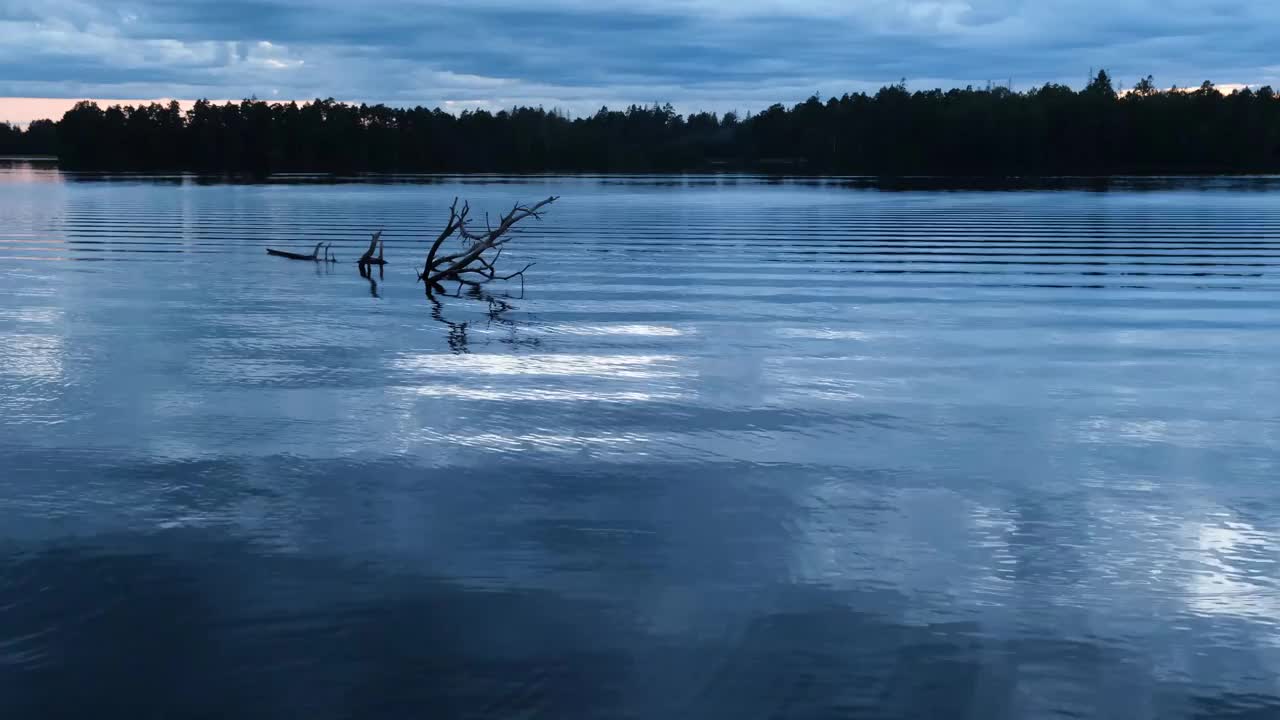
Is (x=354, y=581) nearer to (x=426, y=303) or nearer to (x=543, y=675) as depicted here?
(x=543, y=675)

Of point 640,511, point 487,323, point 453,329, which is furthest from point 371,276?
point 640,511

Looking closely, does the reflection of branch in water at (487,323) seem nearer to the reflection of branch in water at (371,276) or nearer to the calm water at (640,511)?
the calm water at (640,511)

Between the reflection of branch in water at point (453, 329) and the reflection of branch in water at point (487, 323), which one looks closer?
the reflection of branch in water at point (453, 329)

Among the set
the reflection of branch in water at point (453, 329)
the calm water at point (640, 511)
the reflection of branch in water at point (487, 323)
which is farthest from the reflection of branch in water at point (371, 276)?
the calm water at point (640, 511)

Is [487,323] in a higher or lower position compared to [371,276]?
lower

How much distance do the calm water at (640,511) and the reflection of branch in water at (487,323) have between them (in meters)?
0.27

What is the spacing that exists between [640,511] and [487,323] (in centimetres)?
1576

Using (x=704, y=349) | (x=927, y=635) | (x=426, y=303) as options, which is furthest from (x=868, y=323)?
(x=927, y=635)

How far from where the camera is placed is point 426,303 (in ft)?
105

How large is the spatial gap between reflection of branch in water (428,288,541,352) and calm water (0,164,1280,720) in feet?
0.88

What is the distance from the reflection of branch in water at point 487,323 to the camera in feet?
80.1

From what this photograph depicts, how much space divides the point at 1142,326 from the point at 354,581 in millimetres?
21645

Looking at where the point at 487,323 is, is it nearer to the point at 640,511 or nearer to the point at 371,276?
the point at 371,276

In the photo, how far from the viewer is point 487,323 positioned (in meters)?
27.8
